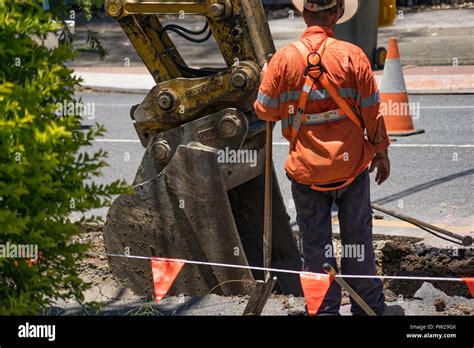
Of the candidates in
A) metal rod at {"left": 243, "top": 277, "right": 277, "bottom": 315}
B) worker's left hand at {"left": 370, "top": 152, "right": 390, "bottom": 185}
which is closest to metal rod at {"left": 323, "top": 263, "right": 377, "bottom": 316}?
metal rod at {"left": 243, "top": 277, "right": 277, "bottom": 315}

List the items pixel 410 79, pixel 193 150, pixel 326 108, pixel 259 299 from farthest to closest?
pixel 410 79 < pixel 193 150 < pixel 259 299 < pixel 326 108

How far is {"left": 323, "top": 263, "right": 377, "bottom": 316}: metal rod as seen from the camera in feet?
17.3

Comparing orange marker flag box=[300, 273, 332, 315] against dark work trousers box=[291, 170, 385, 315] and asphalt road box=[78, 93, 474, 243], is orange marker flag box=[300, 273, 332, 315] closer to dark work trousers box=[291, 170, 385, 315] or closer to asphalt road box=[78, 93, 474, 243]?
dark work trousers box=[291, 170, 385, 315]

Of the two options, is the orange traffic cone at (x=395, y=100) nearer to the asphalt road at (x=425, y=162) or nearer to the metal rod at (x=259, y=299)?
the asphalt road at (x=425, y=162)

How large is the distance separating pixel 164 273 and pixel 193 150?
2.34 ft

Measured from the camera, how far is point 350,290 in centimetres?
534

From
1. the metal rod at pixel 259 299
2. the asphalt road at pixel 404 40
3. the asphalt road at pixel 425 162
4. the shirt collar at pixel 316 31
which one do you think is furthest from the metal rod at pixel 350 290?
the asphalt road at pixel 404 40

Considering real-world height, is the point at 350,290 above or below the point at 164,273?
above

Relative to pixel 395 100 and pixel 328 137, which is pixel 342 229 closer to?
pixel 328 137

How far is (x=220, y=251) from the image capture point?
247 inches

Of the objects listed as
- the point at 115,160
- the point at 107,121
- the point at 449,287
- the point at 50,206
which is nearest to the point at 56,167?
the point at 50,206

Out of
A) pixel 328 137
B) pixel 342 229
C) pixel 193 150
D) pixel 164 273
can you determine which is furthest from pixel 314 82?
pixel 164 273

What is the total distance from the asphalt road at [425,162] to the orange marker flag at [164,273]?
2488 millimetres

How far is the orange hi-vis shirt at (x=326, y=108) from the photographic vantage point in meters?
5.42
